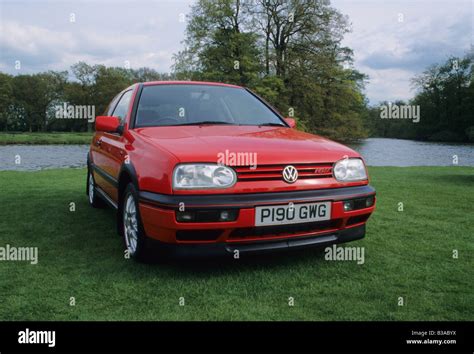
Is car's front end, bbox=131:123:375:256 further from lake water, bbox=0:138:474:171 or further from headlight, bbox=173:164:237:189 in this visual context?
lake water, bbox=0:138:474:171

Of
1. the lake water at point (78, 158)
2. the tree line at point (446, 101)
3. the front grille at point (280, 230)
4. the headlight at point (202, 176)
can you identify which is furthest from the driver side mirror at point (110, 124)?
the tree line at point (446, 101)

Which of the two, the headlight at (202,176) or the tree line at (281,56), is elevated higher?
the tree line at (281,56)

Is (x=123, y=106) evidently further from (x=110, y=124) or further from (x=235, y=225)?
(x=235, y=225)

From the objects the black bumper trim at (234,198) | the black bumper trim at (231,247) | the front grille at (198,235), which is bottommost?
the black bumper trim at (231,247)

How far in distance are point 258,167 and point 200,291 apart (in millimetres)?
949

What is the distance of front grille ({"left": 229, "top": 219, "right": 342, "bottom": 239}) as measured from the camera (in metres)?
2.94

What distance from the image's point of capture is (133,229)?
353 centimetres

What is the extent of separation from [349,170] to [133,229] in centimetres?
186

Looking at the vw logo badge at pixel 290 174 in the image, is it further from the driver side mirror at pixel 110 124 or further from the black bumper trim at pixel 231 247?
the driver side mirror at pixel 110 124

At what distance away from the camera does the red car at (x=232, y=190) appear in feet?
9.42

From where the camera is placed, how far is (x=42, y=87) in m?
62.2

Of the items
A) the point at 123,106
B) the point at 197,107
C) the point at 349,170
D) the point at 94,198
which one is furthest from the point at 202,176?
the point at 94,198
